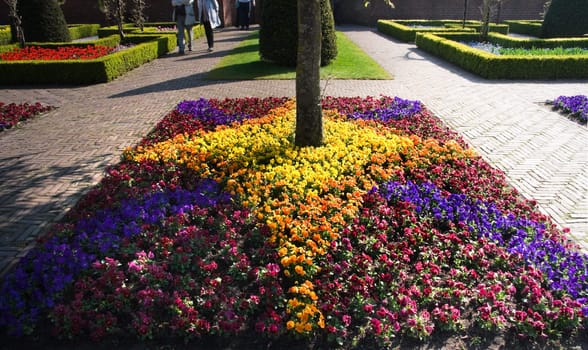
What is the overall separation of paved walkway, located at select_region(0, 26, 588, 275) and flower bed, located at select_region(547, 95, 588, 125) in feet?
0.86

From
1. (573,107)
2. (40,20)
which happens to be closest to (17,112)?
(40,20)

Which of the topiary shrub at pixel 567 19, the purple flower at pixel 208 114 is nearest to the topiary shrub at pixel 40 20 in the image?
the purple flower at pixel 208 114

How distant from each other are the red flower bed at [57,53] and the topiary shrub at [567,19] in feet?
58.5

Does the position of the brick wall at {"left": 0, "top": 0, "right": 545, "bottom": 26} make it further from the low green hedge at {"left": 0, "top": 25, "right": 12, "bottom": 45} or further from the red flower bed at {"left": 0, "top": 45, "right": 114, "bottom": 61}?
the red flower bed at {"left": 0, "top": 45, "right": 114, "bottom": 61}

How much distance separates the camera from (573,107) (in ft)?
28.2

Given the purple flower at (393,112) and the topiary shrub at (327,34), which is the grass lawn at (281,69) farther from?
the purple flower at (393,112)

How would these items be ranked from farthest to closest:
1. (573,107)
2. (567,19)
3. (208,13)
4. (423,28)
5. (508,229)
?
(423,28)
(567,19)
(208,13)
(573,107)
(508,229)

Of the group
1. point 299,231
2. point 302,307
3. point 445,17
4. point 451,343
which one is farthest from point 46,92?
point 445,17

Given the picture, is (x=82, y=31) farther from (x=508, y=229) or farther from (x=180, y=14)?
(x=508, y=229)

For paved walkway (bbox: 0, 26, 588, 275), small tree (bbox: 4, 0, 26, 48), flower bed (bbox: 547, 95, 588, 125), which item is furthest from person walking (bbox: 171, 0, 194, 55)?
flower bed (bbox: 547, 95, 588, 125)

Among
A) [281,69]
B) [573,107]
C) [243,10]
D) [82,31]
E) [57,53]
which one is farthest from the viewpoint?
[243,10]

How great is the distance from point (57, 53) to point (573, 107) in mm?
14243

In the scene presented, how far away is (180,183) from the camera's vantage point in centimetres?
534

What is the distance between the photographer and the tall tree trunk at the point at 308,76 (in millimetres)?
5383
